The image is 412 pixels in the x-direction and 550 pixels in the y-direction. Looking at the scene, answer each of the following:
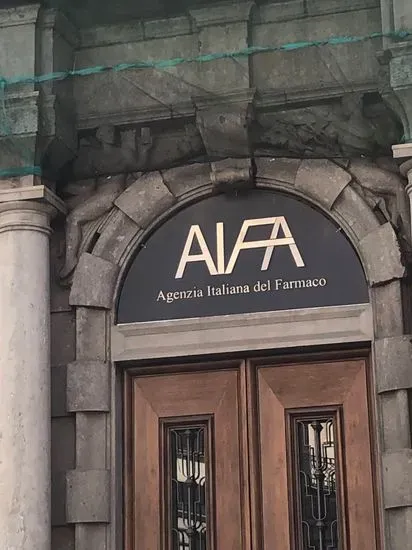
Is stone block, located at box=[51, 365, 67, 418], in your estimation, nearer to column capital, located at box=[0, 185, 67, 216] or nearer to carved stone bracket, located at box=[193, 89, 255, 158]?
column capital, located at box=[0, 185, 67, 216]

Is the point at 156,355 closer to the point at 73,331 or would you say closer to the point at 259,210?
the point at 73,331

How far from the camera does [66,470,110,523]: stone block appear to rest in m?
11.6

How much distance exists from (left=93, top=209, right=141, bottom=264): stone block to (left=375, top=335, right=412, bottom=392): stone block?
94.7 inches

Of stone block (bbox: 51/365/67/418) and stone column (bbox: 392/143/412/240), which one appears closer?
stone column (bbox: 392/143/412/240)

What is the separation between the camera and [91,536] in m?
11.6

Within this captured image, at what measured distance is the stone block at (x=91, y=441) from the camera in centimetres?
1180

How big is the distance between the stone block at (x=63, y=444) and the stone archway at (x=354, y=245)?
115 millimetres

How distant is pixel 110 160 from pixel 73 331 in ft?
5.01

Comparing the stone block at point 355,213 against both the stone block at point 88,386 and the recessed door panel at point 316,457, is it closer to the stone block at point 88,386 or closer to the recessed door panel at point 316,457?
the recessed door panel at point 316,457

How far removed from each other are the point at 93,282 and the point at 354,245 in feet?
7.31

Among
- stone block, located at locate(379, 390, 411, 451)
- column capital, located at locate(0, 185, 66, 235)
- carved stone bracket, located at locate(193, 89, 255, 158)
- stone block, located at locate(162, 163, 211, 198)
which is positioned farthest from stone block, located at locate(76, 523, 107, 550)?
carved stone bracket, located at locate(193, 89, 255, 158)

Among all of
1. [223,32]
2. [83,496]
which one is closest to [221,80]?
[223,32]

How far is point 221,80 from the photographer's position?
12.0 m

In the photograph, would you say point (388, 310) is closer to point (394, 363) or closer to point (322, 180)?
point (394, 363)
